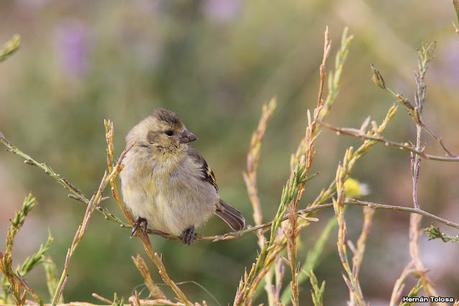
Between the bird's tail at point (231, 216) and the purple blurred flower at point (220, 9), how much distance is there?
121 inches

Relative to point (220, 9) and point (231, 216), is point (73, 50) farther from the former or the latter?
point (231, 216)

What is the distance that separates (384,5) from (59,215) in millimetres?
3993

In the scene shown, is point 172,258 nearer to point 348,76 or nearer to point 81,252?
point 81,252

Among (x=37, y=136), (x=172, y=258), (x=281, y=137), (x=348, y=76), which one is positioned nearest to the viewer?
(x=172, y=258)

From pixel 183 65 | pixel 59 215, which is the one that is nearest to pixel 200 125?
pixel 183 65

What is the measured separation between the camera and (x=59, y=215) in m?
6.74

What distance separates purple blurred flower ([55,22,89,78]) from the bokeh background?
12 mm

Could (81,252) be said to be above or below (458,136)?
below

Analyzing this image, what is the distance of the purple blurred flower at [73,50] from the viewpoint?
6.45 meters

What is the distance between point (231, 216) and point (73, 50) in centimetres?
316

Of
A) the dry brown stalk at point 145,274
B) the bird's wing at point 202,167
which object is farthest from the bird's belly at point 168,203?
the dry brown stalk at point 145,274

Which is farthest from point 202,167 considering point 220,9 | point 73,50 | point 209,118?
point 220,9

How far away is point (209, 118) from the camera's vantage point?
671cm

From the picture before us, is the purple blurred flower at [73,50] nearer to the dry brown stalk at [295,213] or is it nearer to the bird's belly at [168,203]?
the bird's belly at [168,203]
